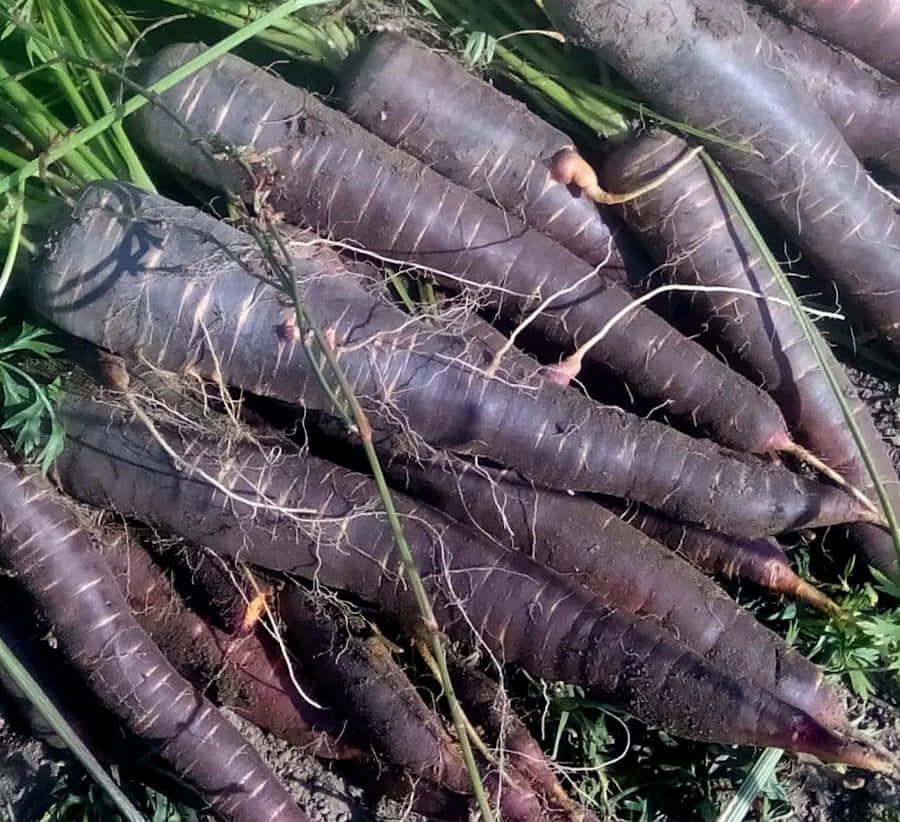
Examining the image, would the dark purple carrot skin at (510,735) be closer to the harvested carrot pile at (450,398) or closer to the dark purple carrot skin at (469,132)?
the harvested carrot pile at (450,398)

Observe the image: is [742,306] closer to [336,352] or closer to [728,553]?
[728,553]

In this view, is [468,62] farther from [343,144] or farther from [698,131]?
[698,131]

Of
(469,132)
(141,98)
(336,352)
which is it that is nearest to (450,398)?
(336,352)

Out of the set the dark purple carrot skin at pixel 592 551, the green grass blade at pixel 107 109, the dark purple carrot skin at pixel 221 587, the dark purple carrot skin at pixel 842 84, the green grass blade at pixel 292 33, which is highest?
the dark purple carrot skin at pixel 842 84

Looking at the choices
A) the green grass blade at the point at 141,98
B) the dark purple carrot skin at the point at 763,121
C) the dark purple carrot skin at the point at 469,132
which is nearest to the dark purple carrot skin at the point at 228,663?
the green grass blade at the point at 141,98

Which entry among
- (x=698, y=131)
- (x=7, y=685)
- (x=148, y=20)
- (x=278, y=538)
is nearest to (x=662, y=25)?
(x=698, y=131)

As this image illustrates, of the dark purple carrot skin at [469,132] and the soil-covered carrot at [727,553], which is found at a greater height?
the dark purple carrot skin at [469,132]

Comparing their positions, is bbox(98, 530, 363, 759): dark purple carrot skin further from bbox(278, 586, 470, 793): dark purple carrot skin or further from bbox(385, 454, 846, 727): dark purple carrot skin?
bbox(385, 454, 846, 727): dark purple carrot skin
